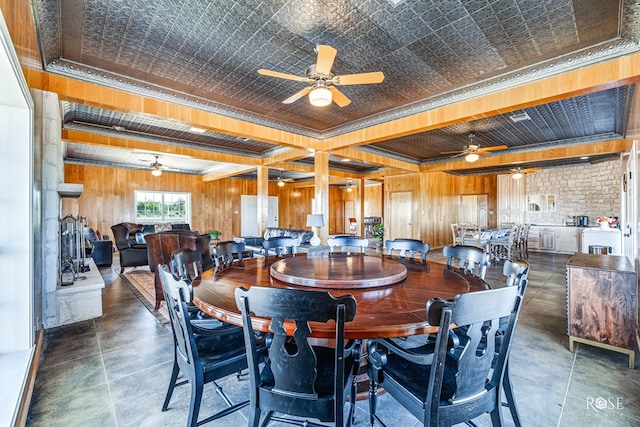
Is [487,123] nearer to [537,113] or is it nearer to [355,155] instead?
[537,113]

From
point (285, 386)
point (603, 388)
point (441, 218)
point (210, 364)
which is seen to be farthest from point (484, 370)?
point (441, 218)

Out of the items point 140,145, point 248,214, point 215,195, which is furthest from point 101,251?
point 248,214

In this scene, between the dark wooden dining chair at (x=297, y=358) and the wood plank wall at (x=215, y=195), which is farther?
the wood plank wall at (x=215, y=195)

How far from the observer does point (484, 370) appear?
1.27 m

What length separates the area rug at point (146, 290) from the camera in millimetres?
3600

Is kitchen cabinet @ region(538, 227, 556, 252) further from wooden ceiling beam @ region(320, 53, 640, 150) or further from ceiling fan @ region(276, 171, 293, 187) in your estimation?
ceiling fan @ region(276, 171, 293, 187)

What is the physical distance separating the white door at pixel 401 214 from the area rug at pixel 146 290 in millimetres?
7367

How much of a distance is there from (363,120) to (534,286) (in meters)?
4.08

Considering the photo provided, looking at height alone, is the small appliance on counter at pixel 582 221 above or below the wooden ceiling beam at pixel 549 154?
below

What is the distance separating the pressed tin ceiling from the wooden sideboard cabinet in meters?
2.07

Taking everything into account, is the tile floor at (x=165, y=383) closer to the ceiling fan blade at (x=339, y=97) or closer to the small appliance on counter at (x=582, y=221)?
the ceiling fan blade at (x=339, y=97)

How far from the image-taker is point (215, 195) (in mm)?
11641

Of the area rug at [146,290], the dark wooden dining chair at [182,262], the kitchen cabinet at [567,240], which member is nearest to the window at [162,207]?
the area rug at [146,290]

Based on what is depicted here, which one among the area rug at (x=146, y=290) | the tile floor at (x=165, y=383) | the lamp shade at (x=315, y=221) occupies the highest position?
the lamp shade at (x=315, y=221)
